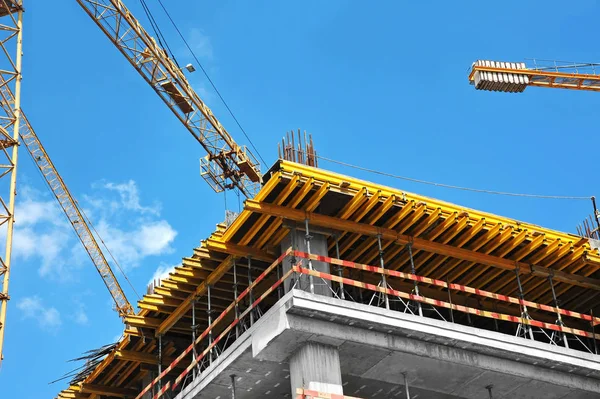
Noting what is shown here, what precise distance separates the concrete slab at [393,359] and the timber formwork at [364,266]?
30.0 inches

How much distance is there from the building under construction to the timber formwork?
0.05 m

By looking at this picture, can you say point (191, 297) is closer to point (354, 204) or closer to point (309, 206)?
point (309, 206)

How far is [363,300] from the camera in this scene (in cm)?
3322

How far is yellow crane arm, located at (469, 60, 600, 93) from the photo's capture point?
205 ft

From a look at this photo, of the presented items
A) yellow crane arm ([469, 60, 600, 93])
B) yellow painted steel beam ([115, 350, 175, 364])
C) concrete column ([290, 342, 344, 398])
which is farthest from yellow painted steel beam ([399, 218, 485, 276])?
yellow crane arm ([469, 60, 600, 93])

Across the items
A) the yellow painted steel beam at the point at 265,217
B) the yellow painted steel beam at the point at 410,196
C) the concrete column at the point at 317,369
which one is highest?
the yellow painted steel beam at the point at 410,196

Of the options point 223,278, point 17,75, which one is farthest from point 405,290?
point 17,75

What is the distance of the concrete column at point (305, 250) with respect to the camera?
28.7m

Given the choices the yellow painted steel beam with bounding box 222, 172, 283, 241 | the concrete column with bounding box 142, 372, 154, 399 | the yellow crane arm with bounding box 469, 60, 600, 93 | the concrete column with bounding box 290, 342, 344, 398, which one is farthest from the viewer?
the yellow crane arm with bounding box 469, 60, 600, 93

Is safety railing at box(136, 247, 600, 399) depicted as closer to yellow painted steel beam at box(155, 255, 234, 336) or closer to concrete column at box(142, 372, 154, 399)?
concrete column at box(142, 372, 154, 399)

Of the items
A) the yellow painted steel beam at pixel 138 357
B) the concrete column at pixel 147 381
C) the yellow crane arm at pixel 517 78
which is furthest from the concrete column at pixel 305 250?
the yellow crane arm at pixel 517 78

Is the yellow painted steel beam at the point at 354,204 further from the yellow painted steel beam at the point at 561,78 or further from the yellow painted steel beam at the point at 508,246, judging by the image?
the yellow painted steel beam at the point at 561,78

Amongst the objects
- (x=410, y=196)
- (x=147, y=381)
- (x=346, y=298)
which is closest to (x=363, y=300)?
(x=346, y=298)

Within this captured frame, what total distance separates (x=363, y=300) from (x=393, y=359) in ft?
16.9
